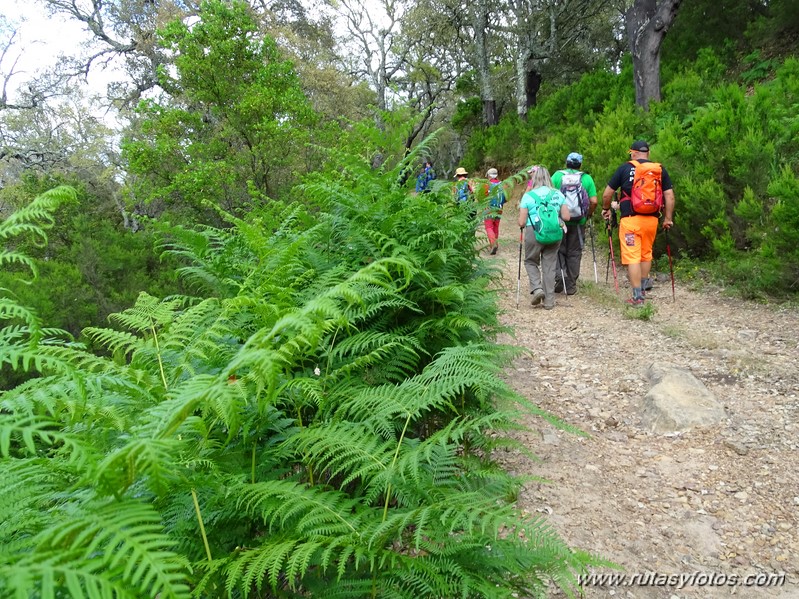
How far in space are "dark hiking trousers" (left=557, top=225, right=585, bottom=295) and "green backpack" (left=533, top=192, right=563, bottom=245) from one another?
0.82m

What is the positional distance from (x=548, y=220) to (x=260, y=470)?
5182 millimetres

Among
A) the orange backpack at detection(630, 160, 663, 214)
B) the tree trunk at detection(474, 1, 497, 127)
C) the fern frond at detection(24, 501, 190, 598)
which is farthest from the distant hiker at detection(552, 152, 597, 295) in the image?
the tree trunk at detection(474, 1, 497, 127)

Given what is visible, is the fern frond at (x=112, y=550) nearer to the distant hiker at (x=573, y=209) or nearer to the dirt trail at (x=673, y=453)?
the dirt trail at (x=673, y=453)

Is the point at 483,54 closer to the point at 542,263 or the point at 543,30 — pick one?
the point at 543,30

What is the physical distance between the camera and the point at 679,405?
377cm

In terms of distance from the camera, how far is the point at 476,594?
1728 mm

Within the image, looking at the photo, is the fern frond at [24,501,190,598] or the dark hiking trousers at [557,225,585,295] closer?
the fern frond at [24,501,190,598]

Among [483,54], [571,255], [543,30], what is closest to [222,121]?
[571,255]

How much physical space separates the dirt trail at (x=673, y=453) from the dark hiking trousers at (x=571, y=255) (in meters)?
1.56

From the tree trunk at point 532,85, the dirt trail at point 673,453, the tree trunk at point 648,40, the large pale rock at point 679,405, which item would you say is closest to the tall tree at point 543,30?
the tree trunk at point 532,85

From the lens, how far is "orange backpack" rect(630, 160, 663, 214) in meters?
6.12

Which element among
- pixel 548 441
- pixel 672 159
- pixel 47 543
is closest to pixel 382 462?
pixel 47 543

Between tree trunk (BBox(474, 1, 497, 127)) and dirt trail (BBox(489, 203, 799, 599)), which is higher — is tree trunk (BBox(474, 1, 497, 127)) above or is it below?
above

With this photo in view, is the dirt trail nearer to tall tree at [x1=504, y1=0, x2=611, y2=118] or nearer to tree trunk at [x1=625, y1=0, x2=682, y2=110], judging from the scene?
tree trunk at [x1=625, y1=0, x2=682, y2=110]
